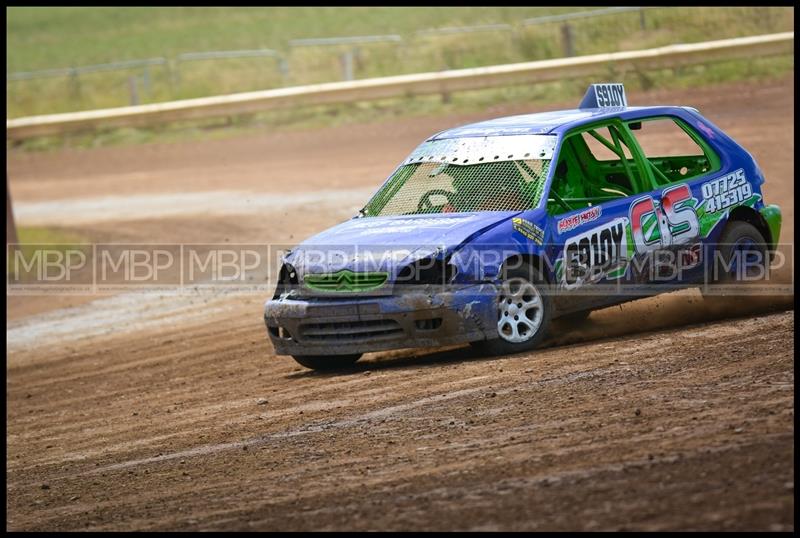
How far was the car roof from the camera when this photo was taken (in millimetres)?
9805

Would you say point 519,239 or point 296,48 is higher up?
point 296,48

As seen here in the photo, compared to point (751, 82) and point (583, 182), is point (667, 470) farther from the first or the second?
point (751, 82)

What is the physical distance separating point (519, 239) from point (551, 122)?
1.36 meters


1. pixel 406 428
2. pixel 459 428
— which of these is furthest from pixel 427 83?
pixel 459 428

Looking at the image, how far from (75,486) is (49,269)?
10.3 m

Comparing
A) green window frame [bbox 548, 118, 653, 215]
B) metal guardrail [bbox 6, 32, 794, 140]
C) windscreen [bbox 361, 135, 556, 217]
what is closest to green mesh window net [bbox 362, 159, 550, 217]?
windscreen [bbox 361, 135, 556, 217]

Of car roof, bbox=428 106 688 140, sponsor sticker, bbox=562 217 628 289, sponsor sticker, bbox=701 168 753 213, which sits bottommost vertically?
sponsor sticker, bbox=562 217 628 289

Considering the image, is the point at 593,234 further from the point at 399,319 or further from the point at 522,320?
the point at 399,319

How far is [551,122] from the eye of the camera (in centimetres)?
993

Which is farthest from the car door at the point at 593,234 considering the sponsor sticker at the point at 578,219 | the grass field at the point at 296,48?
the grass field at the point at 296,48

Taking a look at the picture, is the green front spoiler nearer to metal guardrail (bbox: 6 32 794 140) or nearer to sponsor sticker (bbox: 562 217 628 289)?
sponsor sticker (bbox: 562 217 628 289)

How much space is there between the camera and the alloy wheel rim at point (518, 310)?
349 inches

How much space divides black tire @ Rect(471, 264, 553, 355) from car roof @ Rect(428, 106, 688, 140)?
4.17 ft

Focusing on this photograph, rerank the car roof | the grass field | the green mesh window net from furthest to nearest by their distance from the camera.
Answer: the grass field
the car roof
the green mesh window net
